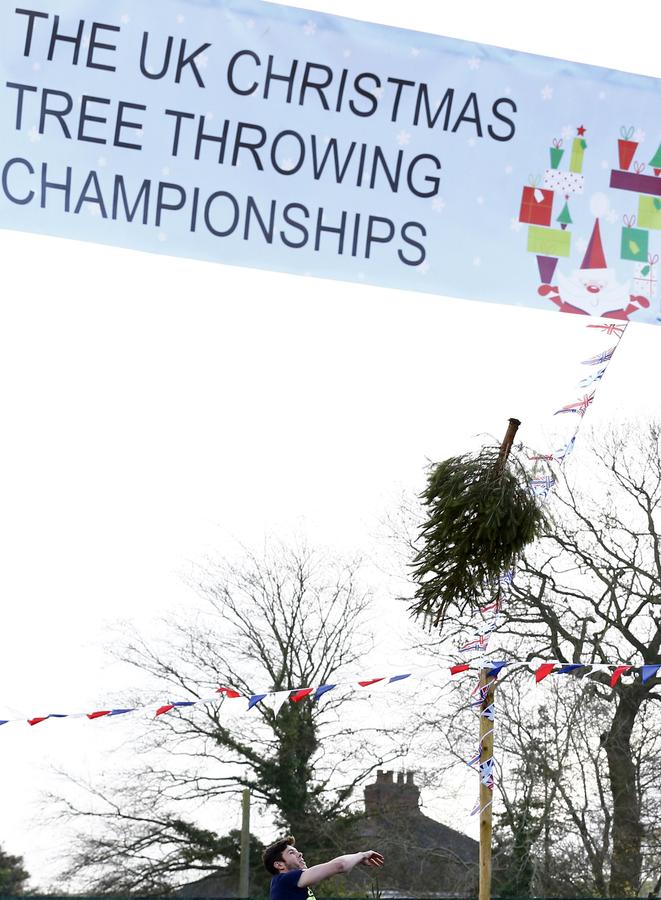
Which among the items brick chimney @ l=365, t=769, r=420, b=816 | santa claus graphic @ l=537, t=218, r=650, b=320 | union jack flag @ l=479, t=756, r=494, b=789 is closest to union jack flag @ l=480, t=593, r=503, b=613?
union jack flag @ l=479, t=756, r=494, b=789

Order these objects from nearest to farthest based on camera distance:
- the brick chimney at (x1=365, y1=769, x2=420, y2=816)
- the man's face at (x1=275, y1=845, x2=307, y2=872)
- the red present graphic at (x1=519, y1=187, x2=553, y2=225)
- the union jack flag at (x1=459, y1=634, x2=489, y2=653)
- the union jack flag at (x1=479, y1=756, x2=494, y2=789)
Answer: the red present graphic at (x1=519, y1=187, x2=553, y2=225) < the man's face at (x1=275, y1=845, x2=307, y2=872) < the union jack flag at (x1=479, y1=756, x2=494, y2=789) < the union jack flag at (x1=459, y1=634, x2=489, y2=653) < the brick chimney at (x1=365, y1=769, x2=420, y2=816)

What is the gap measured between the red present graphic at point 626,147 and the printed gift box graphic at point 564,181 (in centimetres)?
15

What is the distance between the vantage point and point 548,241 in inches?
158

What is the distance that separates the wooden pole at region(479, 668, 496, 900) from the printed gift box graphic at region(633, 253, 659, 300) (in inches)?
75.5

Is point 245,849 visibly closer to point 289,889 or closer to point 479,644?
point 479,644

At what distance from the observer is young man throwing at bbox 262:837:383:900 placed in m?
4.10

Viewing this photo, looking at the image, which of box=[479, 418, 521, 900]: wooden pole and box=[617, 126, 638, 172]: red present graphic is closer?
box=[617, 126, 638, 172]: red present graphic

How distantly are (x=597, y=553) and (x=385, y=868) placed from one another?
19.9 feet

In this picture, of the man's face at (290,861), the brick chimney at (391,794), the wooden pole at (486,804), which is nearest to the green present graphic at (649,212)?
the wooden pole at (486,804)

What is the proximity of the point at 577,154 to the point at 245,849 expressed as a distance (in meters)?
17.8

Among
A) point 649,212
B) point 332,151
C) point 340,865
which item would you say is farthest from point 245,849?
point 332,151

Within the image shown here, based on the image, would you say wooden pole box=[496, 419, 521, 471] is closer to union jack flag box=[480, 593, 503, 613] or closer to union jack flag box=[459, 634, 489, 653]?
union jack flag box=[480, 593, 503, 613]

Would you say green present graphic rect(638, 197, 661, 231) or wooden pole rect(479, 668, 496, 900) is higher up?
green present graphic rect(638, 197, 661, 231)

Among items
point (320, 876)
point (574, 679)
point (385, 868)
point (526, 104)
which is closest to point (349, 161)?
point (526, 104)
